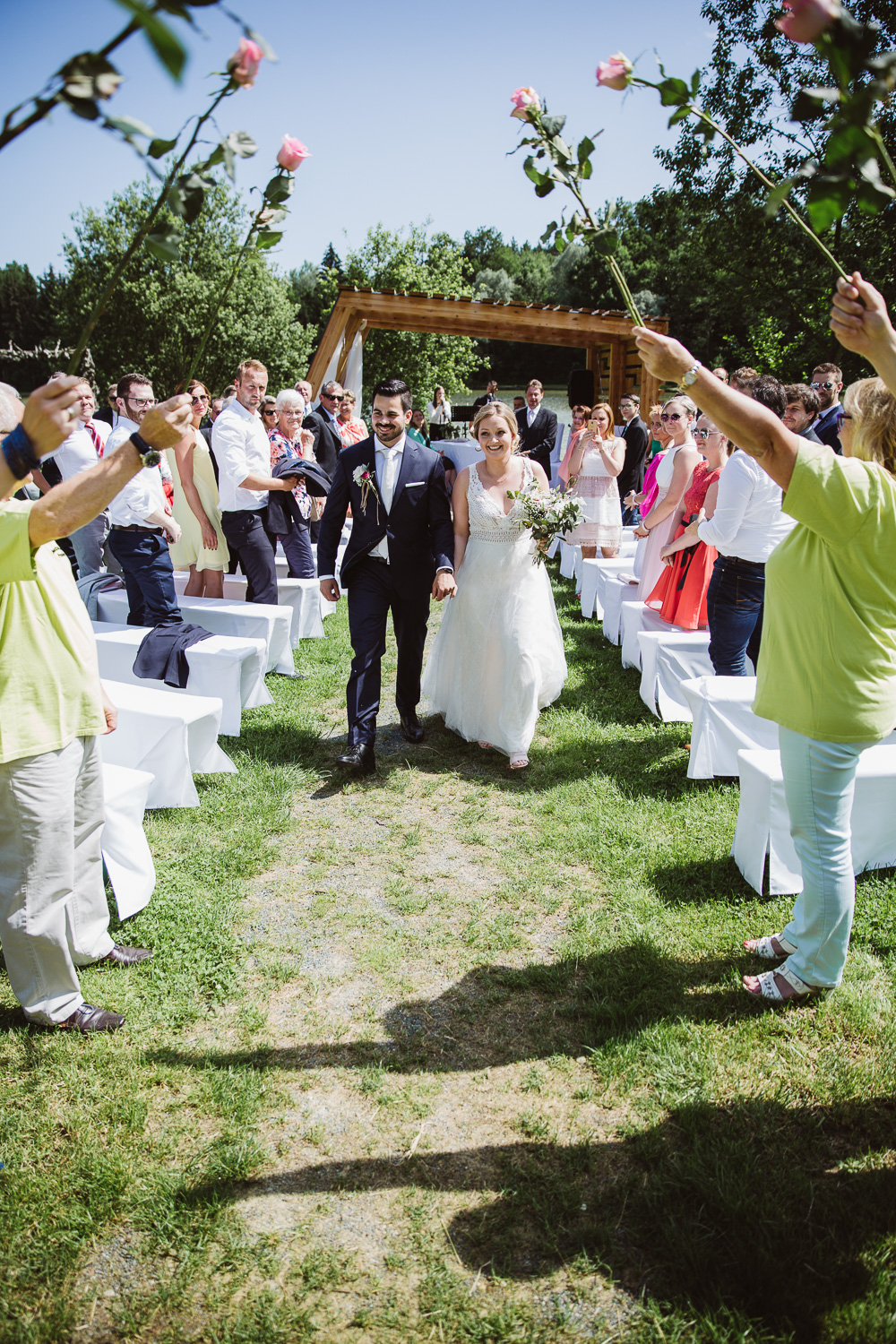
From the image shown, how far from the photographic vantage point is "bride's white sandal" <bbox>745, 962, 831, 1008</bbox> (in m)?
2.80

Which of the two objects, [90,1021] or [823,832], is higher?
[823,832]

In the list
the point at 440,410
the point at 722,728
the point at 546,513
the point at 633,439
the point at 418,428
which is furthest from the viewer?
the point at 440,410

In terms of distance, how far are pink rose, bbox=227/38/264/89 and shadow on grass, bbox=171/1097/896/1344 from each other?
263cm

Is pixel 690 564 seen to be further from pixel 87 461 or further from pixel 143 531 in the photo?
pixel 87 461

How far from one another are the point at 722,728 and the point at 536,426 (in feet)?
29.9

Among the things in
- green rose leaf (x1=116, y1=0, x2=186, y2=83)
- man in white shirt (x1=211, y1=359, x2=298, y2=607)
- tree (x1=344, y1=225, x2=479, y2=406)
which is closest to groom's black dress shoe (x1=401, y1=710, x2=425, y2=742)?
man in white shirt (x1=211, y1=359, x2=298, y2=607)

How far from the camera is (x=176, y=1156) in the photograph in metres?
2.28

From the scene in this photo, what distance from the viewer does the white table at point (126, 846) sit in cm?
324

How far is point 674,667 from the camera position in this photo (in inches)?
221

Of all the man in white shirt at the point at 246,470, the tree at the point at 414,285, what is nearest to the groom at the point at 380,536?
the man in white shirt at the point at 246,470

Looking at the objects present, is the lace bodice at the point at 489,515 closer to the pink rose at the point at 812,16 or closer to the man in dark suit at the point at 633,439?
the pink rose at the point at 812,16

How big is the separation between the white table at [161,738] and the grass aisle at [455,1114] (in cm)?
23

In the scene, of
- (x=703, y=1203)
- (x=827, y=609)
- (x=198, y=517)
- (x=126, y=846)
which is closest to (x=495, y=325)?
(x=198, y=517)

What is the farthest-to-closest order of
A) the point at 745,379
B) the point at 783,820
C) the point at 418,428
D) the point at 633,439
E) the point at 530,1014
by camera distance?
the point at 418,428
the point at 633,439
the point at 745,379
the point at 783,820
the point at 530,1014
